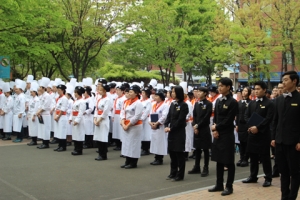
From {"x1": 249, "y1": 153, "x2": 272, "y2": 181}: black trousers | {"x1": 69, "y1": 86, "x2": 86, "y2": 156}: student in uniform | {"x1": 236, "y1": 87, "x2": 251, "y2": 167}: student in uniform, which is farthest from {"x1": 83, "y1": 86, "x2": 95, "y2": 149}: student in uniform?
{"x1": 249, "y1": 153, "x2": 272, "y2": 181}: black trousers

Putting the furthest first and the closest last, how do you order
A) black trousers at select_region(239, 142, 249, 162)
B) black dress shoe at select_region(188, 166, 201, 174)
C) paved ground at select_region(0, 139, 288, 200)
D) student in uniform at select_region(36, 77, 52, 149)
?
student in uniform at select_region(36, 77, 52, 149) → black trousers at select_region(239, 142, 249, 162) → black dress shoe at select_region(188, 166, 201, 174) → paved ground at select_region(0, 139, 288, 200)

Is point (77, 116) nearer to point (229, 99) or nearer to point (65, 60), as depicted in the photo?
point (229, 99)

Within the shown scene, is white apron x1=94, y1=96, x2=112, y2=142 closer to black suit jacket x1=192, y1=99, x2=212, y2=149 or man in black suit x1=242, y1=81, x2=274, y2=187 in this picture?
black suit jacket x1=192, y1=99, x2=212, y2=149

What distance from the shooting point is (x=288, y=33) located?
25266mm

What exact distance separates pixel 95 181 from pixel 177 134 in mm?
2067

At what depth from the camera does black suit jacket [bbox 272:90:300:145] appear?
6.12 meters

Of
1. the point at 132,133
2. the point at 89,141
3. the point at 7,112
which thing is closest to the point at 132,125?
the point at 132,133

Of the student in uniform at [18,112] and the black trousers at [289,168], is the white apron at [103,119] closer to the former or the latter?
the student in uniform at [18,112]

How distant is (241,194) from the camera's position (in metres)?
7.25

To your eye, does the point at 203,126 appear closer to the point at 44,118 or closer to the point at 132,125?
the point at 132,125

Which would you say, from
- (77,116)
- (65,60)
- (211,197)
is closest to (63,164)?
(77,116)

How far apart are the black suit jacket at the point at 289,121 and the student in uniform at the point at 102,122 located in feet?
18.2

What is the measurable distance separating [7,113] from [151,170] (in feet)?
26.2

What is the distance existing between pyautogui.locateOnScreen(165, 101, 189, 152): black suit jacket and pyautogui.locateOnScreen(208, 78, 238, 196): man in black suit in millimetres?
1046
